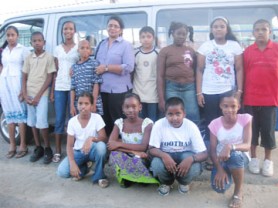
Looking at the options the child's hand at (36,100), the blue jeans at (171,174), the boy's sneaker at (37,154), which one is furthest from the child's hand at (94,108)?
the boy's sneaker at (37,154)

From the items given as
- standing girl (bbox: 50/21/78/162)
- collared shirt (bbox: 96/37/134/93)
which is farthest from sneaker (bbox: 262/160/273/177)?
standing girl (bbox: 50/21/78/162)

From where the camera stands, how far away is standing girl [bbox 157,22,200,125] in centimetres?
331

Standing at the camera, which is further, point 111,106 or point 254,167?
point 111,106

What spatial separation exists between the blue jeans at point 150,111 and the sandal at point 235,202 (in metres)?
1.27

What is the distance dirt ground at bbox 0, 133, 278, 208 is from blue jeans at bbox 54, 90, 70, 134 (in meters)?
0.60

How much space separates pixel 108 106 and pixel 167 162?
3.77 feet

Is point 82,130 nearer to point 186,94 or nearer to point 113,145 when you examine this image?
point 113,145

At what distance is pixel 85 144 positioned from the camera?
10.5 ft

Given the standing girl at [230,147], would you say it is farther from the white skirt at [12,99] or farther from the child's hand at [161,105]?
the white skirt at [12,99]

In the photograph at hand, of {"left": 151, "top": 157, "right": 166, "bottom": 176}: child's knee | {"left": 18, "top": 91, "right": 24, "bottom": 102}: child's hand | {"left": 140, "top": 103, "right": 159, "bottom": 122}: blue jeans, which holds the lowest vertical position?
{"left": 151, "top": 157, "right": 166, "bottom": 176}: child's knee

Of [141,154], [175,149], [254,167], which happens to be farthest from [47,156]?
[254,167]

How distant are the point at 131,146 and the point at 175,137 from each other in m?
0.46

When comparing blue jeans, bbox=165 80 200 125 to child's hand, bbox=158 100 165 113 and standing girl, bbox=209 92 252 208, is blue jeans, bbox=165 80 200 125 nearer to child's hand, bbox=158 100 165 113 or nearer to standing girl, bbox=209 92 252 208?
child's hand, bbox=158 100 165 113

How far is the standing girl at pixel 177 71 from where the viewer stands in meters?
3.31
